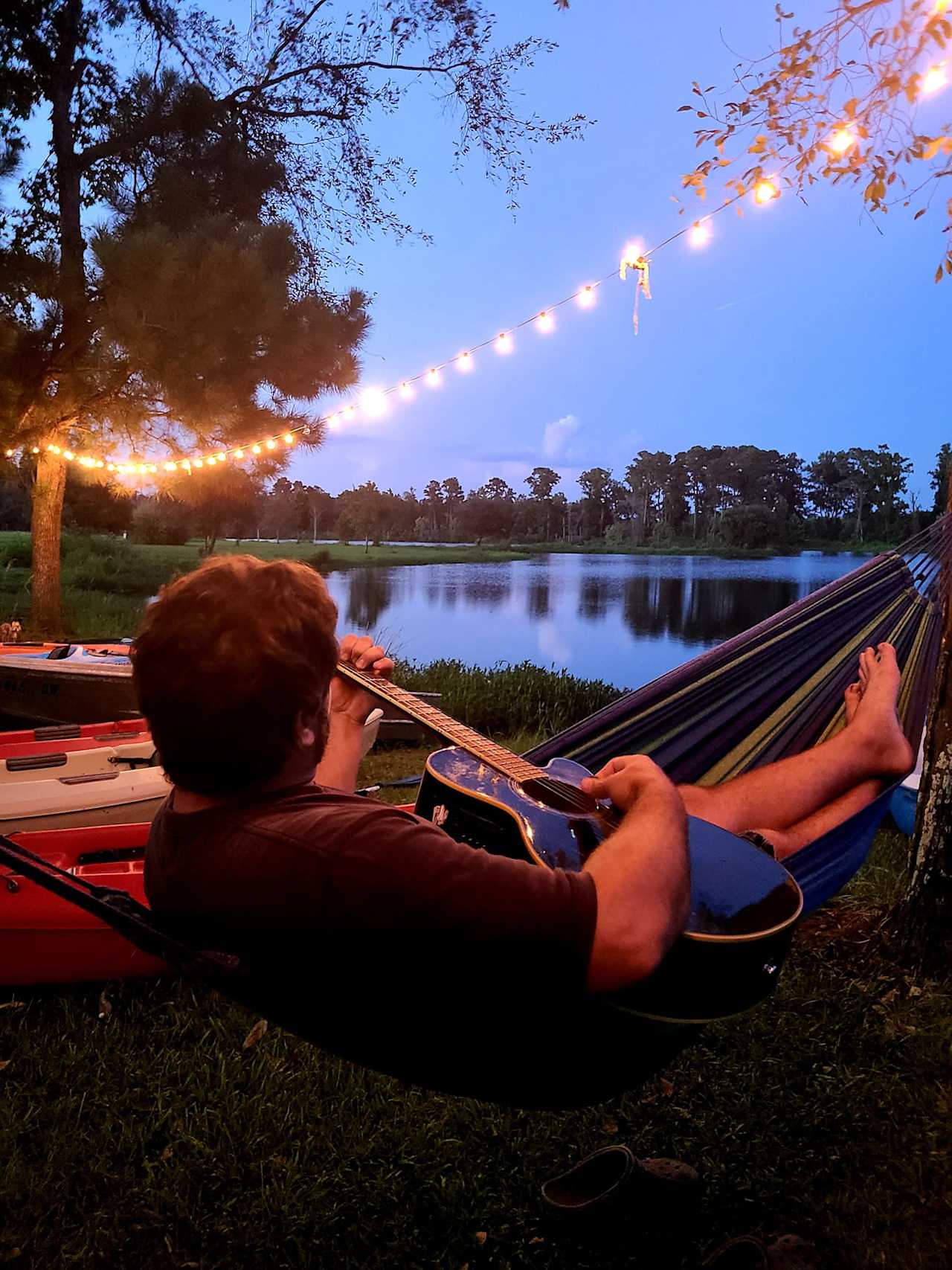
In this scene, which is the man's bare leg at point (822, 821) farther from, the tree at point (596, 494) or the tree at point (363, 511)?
the tree at point (596, 494)

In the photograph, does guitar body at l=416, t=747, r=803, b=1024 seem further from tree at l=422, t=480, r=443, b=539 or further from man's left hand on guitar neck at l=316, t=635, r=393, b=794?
tree at l=422, t=480, r=443, b=539

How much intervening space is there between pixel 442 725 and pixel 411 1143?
81 centimetres

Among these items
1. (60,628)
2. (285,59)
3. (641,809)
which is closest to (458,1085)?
(641,809)

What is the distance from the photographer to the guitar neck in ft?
4.28

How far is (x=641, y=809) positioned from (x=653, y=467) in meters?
27.0

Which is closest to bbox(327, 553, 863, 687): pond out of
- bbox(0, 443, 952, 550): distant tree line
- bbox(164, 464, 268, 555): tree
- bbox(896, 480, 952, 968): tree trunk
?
bbox(0, 443, 952, 550): distant tree line

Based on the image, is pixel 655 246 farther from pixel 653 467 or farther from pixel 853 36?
pixel 653 467

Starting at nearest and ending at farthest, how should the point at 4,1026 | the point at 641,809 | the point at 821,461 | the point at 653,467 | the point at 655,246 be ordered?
the point at 641,809 → the point at 4,1026 → the point at 655,246 → the point at 821,461 → the point at 653,467

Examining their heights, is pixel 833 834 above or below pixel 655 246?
below

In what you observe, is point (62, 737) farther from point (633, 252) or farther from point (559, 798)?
point (633, 252)

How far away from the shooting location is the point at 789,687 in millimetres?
1982

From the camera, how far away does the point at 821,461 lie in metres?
22.2

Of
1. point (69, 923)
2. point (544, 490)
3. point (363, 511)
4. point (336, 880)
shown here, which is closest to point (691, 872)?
point (336, 880)

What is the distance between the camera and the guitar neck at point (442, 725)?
1306mm
